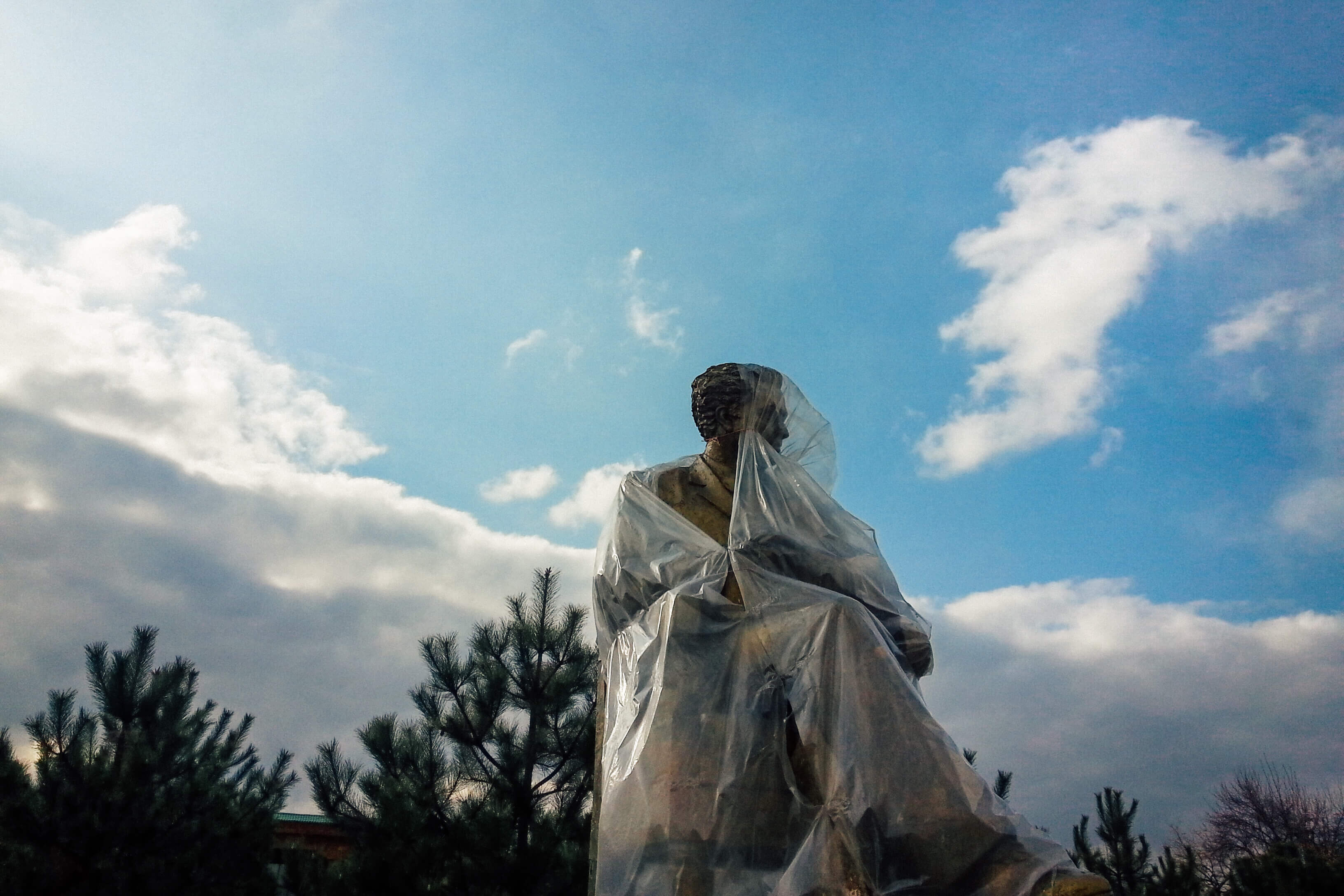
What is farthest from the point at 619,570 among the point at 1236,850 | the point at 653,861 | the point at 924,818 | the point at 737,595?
the point at 1236,850

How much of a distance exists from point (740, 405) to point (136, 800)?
5.81 m

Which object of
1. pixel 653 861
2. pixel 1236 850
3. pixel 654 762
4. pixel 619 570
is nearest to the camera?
pixel 653 861

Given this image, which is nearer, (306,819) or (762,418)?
Result: (762,418)

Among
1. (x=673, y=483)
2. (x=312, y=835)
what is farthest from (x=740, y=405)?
(x=312, y=835)

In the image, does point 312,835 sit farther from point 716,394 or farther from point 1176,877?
point 716,394

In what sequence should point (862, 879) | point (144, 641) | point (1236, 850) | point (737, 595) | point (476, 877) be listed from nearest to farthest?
point (862, 879)
point (737, 595)
point (476, 877)
point (144, 641)
point (1236, 850)

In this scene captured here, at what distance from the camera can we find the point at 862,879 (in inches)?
88.9

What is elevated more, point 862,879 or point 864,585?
point 864,585

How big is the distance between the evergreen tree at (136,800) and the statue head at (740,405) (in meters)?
5.43

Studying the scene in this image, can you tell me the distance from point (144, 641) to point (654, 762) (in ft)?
25.2

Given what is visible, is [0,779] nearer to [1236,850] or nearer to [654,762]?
[654,762]

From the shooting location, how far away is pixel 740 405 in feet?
12.1

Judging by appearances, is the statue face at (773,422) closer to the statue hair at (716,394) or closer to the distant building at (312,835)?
the statue hair at (716,394)

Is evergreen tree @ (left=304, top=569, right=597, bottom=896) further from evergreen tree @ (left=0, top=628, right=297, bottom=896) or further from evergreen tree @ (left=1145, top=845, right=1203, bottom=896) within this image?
evergreen tree @ (left=1145, top=845, right=1203, bottom=896)
